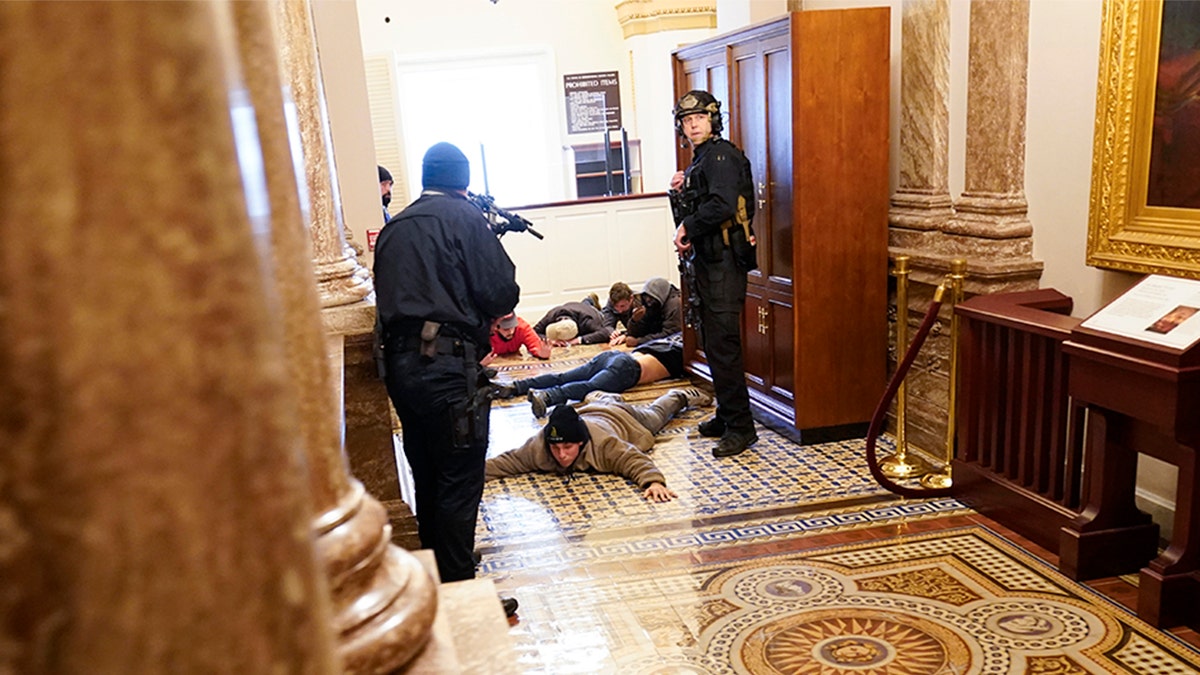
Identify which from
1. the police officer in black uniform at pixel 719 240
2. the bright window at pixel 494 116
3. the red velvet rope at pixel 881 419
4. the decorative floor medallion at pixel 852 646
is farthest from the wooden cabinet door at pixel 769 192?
the bright window at pixel 494 116

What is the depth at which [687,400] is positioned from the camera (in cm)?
656

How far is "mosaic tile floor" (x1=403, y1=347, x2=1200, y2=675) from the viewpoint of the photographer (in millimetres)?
3305

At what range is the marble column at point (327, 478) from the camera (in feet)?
2.74

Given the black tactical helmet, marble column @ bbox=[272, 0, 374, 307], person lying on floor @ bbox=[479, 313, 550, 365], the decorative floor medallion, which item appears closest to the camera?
marble column @ bbox=[272, 0, 374, 307]

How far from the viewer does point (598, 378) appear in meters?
6.98

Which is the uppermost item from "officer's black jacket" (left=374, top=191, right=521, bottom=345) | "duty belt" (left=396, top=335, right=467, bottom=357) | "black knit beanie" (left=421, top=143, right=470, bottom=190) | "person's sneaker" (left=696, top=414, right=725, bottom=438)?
"black knit beanie" (left=421, top=143, right=470, bottom=190)

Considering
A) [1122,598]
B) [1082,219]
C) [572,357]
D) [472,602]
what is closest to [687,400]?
[572,357]

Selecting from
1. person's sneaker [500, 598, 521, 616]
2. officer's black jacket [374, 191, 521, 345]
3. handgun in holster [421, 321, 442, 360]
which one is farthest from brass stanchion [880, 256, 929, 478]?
handgun in holster [421, 321, 442, 360]

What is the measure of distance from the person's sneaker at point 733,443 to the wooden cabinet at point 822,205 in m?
0.27

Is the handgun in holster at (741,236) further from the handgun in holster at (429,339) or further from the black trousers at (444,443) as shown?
the handgun in holster at (429,339)

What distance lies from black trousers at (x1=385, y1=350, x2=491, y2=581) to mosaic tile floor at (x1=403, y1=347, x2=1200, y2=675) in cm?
43

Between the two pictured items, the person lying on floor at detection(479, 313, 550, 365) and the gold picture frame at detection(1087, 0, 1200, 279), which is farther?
the person lying on floor at detection(479, 313, 550, 365)

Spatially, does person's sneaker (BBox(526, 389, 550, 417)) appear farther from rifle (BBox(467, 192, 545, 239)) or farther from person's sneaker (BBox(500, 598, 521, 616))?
person's sneaker (BBox(500, 598, 521, 616))

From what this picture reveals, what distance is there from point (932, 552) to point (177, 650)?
13.3 feet
